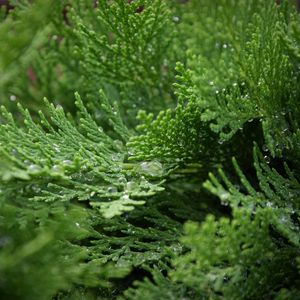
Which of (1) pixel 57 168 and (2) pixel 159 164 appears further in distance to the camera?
(2) pixel 159 164

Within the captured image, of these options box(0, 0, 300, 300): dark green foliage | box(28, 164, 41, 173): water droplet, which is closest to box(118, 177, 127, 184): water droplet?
box(0, 0, 300, 300): dark green foliage

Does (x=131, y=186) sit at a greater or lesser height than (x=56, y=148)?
lesser

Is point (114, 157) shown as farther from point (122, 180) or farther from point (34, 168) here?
point (34, 168)

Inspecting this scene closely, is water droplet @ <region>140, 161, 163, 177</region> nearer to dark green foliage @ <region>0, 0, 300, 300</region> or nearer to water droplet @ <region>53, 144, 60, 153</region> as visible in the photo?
dark green foliage @ <region>0, 0, 300, 300</region>

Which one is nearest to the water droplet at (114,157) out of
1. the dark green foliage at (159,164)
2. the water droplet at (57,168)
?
the dark green foliage at (159,164)

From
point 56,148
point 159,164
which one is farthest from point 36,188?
point 159,164

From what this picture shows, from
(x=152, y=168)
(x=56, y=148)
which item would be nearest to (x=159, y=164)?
(x=152, y=168)

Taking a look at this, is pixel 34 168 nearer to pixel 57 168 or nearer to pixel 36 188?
pixel 57 168

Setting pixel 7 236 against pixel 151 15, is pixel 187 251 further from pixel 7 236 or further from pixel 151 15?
pixel 151 15
